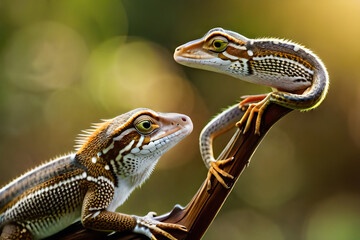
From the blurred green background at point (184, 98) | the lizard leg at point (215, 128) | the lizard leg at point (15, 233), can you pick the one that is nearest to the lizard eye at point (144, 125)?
the lizard leg at point (215, 128)

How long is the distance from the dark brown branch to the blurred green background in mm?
2016

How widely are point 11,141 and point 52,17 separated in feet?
3.67

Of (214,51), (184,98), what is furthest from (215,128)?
(184,98)

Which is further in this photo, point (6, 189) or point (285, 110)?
point (6, 189)

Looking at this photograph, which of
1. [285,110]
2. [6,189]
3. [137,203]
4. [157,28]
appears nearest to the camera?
[285,110]

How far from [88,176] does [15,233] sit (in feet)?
0.94

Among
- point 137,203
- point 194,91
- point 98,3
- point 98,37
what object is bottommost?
point 137,203

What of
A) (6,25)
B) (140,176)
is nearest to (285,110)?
(140,176)

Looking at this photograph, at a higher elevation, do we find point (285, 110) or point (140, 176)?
point (285, 110)

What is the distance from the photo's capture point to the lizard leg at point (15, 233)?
5.07ft

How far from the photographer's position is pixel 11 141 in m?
4.02

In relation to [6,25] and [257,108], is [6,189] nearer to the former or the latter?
[257,108]

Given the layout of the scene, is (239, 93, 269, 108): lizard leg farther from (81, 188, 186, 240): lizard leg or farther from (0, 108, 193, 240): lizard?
(81, 188, 186, 240): lizard leg

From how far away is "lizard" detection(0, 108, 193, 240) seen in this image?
1553 mm
